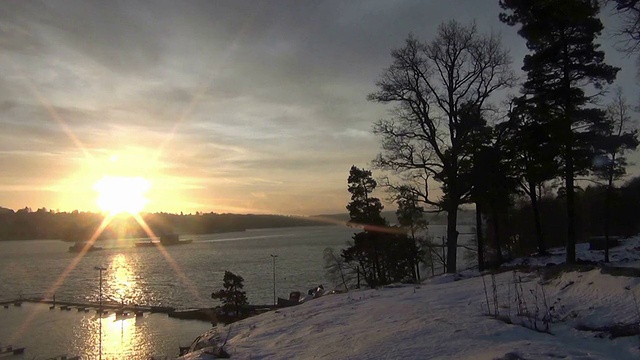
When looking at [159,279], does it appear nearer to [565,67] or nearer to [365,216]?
[365,216]

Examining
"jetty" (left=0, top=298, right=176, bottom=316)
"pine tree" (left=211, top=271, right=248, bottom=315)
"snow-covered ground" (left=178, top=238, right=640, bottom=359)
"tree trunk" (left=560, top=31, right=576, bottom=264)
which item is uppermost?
"tree trunk" (left=560, top=31, right=576, bottom=264)

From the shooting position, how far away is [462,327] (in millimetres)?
7617

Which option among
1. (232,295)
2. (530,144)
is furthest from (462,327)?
(232,295)

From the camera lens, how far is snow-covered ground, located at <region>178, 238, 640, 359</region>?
6272 mm

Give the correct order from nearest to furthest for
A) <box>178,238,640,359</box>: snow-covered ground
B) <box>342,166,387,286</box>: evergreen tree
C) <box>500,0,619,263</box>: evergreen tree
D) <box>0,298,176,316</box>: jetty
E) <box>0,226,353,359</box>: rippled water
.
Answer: <box>178,238,640,359</box>: snow-covered ground → <box>500,0,619,263</box>: evergreen tree → <box>342,166,387,286</box>: evergreen tree → <box>0,226,353,359</box>: rippled water → <box>0,298,176,316</box>: jetty

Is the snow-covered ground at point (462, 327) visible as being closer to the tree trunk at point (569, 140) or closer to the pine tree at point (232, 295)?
the tree trunk at point (569, 140)

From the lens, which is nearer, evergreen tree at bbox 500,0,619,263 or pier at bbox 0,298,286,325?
evergreen tree at bbox 500,0,619,263

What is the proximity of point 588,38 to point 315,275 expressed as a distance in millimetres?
58641

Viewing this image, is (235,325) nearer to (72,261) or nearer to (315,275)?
(315,275)

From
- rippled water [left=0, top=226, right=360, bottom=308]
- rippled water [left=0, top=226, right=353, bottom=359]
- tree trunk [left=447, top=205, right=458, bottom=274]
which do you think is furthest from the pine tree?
tree trunk [left=447, top=205, right=458, bottom=274]

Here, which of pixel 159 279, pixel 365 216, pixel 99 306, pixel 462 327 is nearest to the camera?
pixel 462 327

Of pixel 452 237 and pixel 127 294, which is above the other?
pixel 452 237

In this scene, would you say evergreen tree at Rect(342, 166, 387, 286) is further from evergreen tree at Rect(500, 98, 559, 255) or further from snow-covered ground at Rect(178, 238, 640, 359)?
snow-covered ground at Rect(178, 238, 640, 359)

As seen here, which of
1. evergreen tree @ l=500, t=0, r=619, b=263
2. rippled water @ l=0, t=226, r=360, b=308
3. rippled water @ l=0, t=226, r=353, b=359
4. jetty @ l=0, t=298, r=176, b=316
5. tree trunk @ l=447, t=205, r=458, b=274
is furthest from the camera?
rippled water @ l=0, t=226, r=360, b=308
